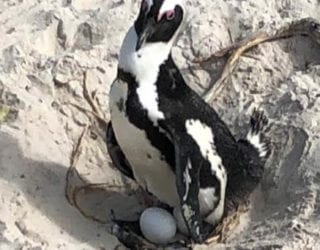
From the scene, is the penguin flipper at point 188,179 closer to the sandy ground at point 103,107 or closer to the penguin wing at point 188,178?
the penguin wing at point 188,178

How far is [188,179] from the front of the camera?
3010mm

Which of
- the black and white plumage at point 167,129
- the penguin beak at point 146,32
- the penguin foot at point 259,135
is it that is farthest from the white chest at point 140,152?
the penguin foot at point 259,135

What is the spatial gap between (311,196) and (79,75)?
91 centimetres

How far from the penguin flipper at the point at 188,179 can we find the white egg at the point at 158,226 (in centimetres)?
12

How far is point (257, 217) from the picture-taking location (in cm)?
331

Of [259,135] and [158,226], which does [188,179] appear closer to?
[158,226]

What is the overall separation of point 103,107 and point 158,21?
2.44 ft

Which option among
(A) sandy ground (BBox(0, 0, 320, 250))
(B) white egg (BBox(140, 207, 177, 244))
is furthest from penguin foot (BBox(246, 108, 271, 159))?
(B) white egg (BBox(140, 207, 177, 244))

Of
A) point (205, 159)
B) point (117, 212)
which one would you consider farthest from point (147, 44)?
point (117, 212)

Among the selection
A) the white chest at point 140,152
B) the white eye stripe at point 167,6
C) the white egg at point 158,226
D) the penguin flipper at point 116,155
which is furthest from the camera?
the penguin flipper at point 116,155

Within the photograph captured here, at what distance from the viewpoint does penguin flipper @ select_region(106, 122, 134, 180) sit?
329 centimetres

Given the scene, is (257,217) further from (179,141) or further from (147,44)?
(147,44)

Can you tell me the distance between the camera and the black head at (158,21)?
2.94 meters

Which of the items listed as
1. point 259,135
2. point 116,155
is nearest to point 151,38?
point 116,155
